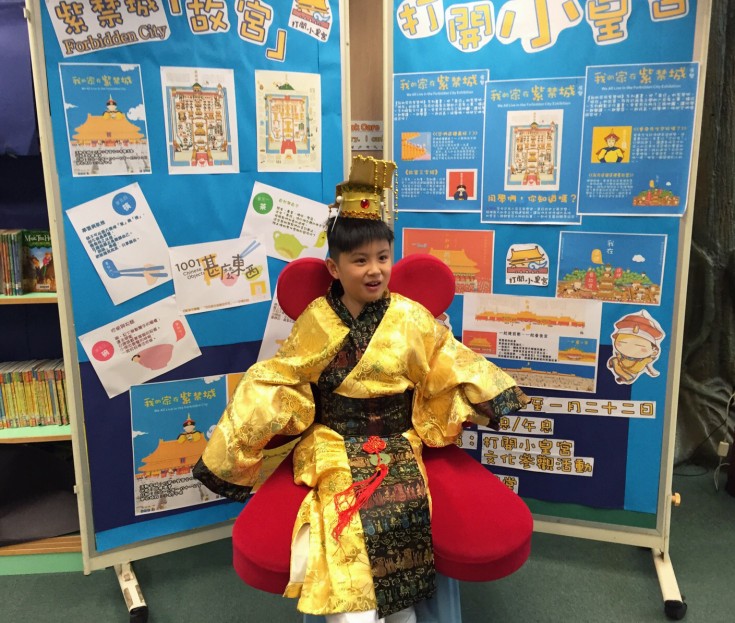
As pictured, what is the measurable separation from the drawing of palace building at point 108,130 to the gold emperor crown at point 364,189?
2.40ft

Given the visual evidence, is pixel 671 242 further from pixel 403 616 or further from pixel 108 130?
pixel 108 130

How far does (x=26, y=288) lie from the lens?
2.14 meters

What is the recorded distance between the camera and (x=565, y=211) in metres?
2.02

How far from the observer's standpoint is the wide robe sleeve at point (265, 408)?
154cm

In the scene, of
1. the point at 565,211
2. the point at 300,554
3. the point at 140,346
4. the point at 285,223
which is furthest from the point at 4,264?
the point at 565,211

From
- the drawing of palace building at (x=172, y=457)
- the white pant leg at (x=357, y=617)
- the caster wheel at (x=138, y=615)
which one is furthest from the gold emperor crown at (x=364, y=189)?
the caster wheel at (x=138, y=615)

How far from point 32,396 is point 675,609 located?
2188mm

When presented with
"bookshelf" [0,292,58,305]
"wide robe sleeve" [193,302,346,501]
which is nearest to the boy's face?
"wide robe sleeve" [193,302,346,501]

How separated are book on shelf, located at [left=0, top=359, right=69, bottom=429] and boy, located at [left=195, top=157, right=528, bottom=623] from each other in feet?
3.09

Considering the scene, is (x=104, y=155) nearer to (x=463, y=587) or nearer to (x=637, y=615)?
(x=463, y=587)

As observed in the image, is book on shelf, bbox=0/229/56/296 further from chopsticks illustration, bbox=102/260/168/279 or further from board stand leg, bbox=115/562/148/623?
board stand leg, bbox=115/562/148/623

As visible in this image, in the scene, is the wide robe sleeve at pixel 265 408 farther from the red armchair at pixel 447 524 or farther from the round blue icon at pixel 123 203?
the round blue icon at pixel 123 203

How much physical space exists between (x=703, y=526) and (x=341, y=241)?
1.84 m

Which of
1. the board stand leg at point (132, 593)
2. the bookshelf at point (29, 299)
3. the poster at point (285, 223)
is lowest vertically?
the board stand leg at point (132, 593)
